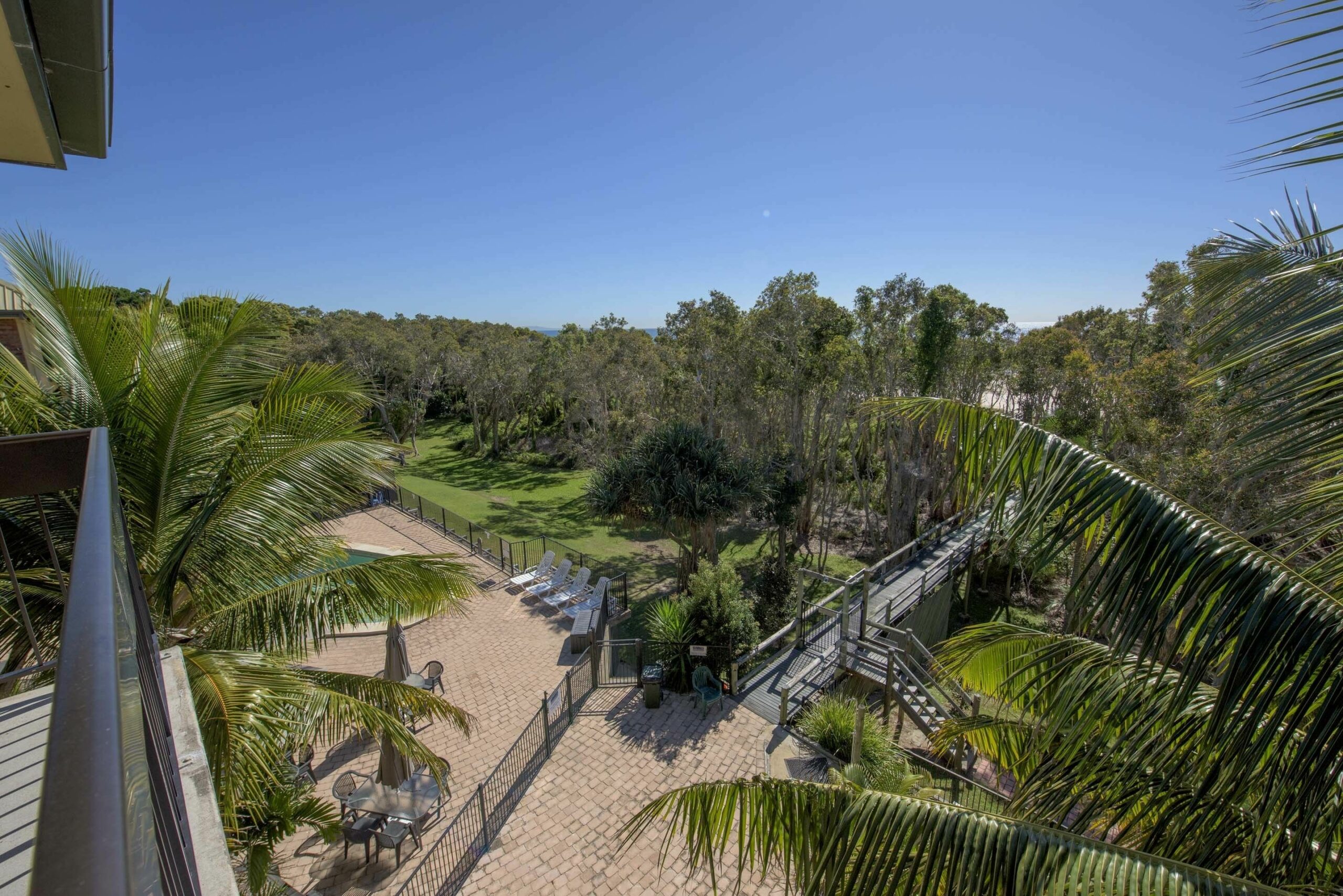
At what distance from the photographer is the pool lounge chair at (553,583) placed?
14398 millimetres

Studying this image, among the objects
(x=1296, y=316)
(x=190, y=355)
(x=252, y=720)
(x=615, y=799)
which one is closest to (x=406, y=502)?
(x=615, y=799)

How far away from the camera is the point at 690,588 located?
11.0 m

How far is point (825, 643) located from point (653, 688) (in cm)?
349

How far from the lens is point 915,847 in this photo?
2.66m

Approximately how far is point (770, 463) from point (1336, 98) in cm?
1601

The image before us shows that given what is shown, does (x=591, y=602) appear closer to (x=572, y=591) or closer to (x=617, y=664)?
(x=572, y=591)

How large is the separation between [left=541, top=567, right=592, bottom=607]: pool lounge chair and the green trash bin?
4.50 metres

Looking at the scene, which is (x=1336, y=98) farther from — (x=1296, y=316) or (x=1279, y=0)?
(x=1296, y=316)

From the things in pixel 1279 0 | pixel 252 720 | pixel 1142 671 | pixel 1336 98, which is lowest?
pixel 252 720

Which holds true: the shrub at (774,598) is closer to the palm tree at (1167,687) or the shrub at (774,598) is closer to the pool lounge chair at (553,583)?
the pool lounge chair at (553,583)

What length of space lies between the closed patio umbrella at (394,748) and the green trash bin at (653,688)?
3529 mm

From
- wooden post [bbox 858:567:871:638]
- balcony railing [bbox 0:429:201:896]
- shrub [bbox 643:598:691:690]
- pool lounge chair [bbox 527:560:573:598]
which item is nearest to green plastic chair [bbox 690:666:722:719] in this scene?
shrub [bbox 643:598:691:690]

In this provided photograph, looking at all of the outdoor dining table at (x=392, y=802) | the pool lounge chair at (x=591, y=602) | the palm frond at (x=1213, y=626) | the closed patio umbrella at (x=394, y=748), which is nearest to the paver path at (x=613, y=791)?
the outdoor dining table at (x=392, y=802)

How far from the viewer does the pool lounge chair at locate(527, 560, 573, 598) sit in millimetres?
14398
